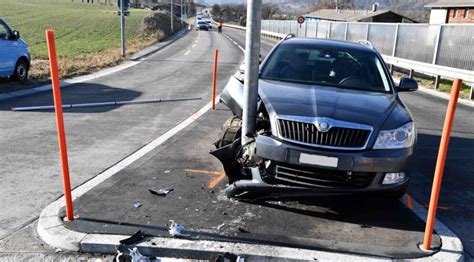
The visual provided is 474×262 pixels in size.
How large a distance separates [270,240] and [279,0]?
188799 millimetres

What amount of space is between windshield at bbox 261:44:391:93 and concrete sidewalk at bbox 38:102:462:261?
1.52 m

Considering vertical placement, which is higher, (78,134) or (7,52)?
(7,52)

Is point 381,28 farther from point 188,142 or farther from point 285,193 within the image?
point 285,193

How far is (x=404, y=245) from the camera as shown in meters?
4.05

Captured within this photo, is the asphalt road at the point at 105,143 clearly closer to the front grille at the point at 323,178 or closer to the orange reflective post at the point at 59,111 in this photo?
the orange reflective post at the point at 59,111

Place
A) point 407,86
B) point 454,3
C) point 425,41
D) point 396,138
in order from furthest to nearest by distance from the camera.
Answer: point 454,3, point 425,41, point 407,86, point 396,138

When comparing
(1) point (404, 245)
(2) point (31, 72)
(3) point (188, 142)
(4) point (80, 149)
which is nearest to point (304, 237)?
(1) point (404, 245)

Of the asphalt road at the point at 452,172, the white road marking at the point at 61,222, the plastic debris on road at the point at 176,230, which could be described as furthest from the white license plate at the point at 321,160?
the white road marking at the point at 61,222

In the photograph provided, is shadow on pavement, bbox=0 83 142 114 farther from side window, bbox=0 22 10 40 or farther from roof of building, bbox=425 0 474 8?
roof of building, bbox=425 0 474 8

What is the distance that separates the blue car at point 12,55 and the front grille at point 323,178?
10.2 m

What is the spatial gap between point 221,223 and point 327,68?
2.73 metres

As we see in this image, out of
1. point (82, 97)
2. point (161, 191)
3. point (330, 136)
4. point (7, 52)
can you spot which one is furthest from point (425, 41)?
point (161, 191)

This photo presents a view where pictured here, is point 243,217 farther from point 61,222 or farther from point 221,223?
point 61,222

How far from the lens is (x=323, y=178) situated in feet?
14.0
